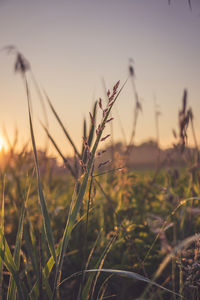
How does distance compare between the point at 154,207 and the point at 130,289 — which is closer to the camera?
the point at 130,289

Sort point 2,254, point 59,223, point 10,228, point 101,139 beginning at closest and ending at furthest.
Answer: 1. point 101,139
2. point 2,254
3. point 10,228
4. point 59,223

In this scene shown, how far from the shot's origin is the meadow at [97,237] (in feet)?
3.35

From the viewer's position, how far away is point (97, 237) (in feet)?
5.05

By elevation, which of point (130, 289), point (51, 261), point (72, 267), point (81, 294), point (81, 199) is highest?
point (81, 199)

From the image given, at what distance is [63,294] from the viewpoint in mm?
1664

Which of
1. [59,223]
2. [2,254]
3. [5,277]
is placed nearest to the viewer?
[2,254]

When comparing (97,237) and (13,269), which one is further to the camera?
(97,237)

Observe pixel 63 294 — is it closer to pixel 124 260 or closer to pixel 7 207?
pixel 124 260

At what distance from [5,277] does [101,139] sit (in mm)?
1604

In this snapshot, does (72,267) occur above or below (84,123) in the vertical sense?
below

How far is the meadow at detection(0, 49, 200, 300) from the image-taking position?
3.35 feet

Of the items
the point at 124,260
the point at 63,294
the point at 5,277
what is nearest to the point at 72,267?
the point at 63,294

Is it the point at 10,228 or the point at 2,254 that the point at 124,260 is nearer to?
the point at 2,254

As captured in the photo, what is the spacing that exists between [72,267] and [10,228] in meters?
0.82
